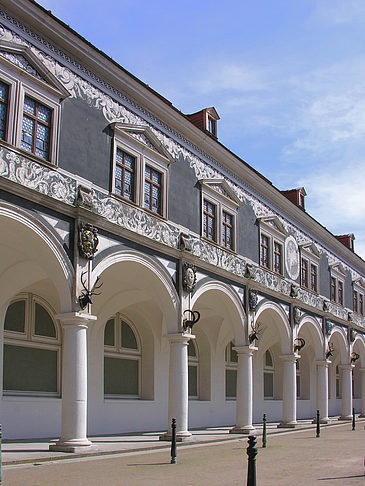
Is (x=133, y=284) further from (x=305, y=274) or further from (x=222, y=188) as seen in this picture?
(x=305, y=274)

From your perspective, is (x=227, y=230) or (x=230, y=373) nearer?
(x=227, y=230)

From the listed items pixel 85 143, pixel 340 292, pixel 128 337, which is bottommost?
pixel 128 337

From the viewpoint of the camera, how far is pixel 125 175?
17.0m

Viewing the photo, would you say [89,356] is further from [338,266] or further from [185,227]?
[338,266]

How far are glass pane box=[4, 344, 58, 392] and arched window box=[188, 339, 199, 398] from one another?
8.07 m

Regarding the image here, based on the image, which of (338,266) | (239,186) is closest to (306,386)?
(338,266)

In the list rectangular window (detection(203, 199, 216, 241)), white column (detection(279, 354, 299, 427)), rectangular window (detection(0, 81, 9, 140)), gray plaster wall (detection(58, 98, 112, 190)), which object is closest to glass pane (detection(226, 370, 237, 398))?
white column (detection(279, 354, 299, 427))

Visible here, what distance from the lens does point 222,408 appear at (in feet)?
86.6

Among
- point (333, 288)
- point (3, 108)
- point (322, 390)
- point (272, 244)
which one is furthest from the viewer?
point (333, 288)

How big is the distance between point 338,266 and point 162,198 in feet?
62.4

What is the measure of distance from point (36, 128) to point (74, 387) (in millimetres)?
5744

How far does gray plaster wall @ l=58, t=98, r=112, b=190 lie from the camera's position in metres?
14.9

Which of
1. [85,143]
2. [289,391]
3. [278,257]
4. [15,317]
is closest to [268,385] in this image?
[289,391]

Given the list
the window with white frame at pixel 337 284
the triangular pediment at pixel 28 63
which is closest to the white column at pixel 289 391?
the window with white frame at pixel 337 284
